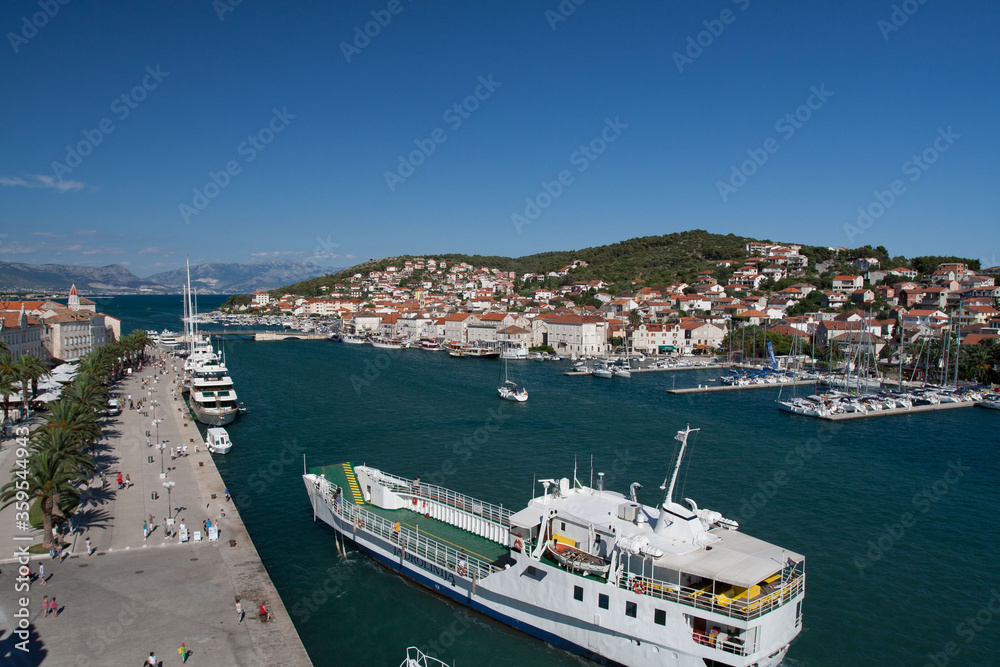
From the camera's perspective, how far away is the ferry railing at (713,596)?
37.9 feet

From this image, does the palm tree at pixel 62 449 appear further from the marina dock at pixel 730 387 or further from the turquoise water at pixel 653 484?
the marina dock at pixel 730 387

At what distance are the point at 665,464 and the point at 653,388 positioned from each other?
26481mm

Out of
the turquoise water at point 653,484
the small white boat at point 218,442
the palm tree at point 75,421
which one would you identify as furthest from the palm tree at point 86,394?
the turquoise water at point 653,484

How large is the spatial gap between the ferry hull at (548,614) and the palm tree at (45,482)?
27.6ft

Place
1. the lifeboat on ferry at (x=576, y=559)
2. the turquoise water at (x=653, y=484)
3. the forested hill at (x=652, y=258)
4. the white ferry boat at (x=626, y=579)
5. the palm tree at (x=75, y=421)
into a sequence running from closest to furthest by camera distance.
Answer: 1. the white ferry boat at (x=626, y=579)
2. the lifeboat on ferry at (x=576, y=559)
3. the turquoise water at (x=653, y=484)
4. the palm tree at (x=75, y=421)
5. the forested hill at (x=652, y=258)

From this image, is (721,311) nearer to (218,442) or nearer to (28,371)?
(218,442)

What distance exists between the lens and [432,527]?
1808cm

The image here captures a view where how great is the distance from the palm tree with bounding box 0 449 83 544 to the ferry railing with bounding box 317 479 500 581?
708cm

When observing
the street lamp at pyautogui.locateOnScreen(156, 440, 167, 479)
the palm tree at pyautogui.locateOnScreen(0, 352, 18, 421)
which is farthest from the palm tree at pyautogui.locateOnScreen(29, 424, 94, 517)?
the palm tree at pyautogui.locateOnScreen(0, 352, 18, 421)

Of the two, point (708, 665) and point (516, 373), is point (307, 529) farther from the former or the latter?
point (516, 373)

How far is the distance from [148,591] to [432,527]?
736 cm

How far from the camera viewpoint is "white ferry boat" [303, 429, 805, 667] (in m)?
11.8

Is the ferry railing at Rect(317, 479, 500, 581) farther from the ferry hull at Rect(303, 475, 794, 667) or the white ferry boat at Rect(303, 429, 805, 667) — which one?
the ferry hull at Rect(303, 475, 794, 667)

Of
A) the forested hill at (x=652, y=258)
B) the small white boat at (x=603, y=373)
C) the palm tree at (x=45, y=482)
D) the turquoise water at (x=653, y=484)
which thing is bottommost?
the turquoise water at (x=653, y=484)
